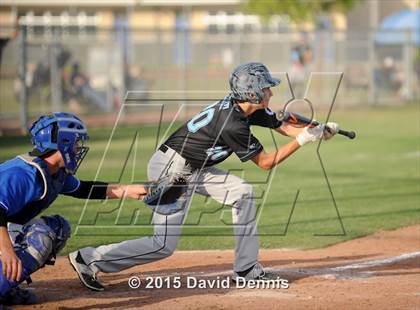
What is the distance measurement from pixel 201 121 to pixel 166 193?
2.47ft

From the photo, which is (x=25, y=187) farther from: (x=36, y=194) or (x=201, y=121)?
(x=201, y=121)

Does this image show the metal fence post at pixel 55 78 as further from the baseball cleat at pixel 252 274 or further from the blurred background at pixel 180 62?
the baseball cleat at pixel 252 274

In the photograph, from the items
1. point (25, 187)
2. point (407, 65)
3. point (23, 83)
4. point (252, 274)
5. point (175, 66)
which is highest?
point (25, 187)

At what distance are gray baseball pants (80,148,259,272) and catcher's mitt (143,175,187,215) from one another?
0.07 metres

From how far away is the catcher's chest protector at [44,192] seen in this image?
21.3 ft

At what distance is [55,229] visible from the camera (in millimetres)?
6816

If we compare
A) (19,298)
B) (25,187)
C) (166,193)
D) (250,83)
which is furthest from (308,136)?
(19,298)

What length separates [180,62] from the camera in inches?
1096

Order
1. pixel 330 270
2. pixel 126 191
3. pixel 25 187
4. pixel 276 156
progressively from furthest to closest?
1. pixel 330 270
2. pixel 276 156
3. pixel 126 191
4. pixel 25 187

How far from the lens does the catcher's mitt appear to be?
731cm

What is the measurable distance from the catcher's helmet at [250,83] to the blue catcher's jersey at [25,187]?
1.77 metres

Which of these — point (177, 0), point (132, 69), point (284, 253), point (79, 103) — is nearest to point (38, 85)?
point (79, 103)

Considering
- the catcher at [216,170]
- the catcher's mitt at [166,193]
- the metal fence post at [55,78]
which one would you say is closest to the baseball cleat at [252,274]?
the catcher at [216,170]

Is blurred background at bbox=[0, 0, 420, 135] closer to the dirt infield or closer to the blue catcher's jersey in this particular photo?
the dirt infield
